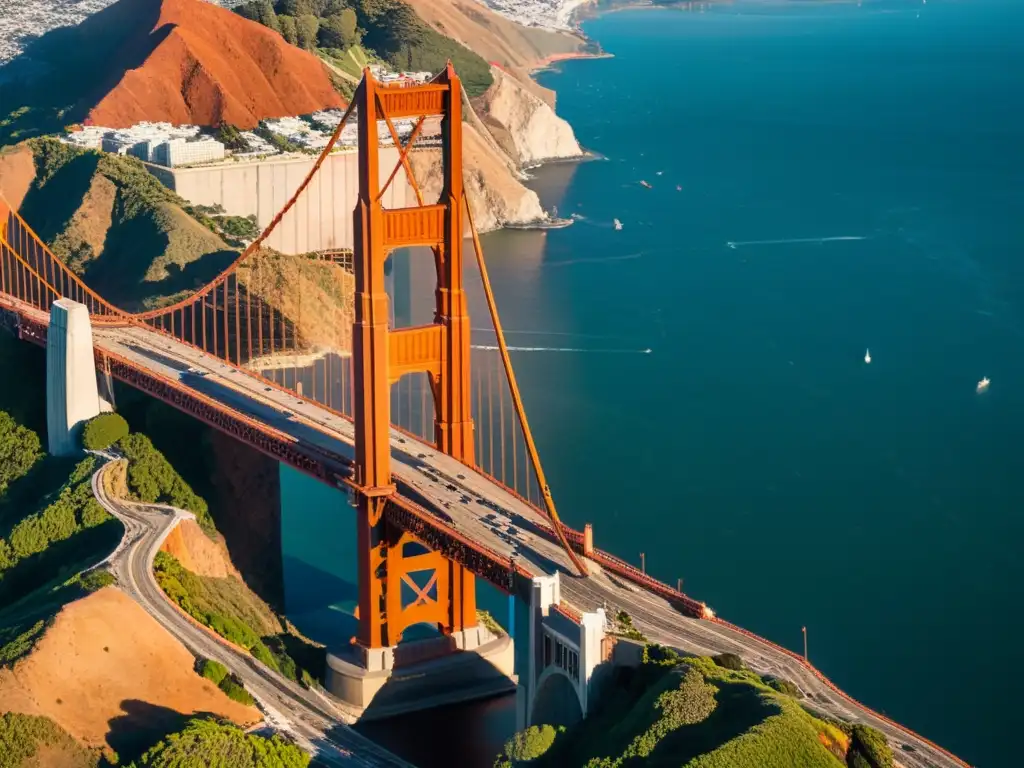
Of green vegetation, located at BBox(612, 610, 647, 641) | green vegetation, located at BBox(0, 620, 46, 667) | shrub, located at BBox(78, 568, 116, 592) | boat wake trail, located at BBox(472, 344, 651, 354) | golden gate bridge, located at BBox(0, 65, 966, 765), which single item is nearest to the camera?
green vegetation, located at BBox(612, 610, 647, 641)

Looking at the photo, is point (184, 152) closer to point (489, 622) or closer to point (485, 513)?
point (489, 622)

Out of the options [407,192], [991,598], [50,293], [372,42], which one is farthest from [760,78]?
[991,598]

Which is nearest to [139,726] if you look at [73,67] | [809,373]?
[809,373]

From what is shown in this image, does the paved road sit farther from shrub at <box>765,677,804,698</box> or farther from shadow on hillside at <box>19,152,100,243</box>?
shadow on hillside at <box>19,152,100,243</box>

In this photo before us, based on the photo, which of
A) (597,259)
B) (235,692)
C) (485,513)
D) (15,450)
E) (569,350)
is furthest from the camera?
(597,259)

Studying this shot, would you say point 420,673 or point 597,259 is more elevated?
point 597,259

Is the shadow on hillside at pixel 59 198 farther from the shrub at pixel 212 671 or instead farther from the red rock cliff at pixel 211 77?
the shrub at pixel 212 671

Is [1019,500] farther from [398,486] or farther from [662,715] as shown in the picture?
[662,715]

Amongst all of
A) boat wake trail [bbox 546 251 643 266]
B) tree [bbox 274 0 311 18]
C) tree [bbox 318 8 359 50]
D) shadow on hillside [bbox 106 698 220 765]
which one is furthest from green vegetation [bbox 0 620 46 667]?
tree [bbox 318 8 359 50]
